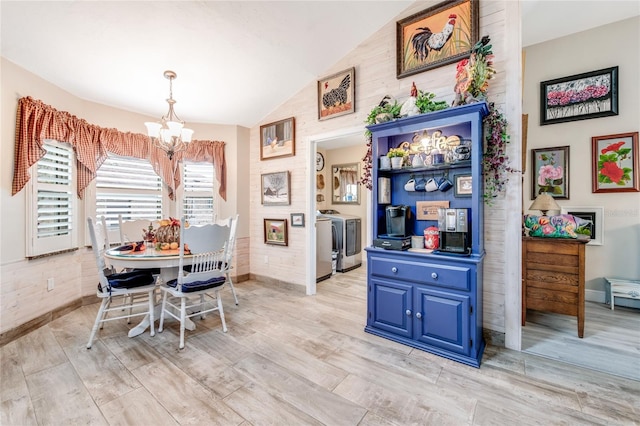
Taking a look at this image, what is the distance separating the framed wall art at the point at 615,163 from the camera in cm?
314

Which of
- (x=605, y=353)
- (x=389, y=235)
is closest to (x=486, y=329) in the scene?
(x=605, y=353)

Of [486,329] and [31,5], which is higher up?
[31,5]

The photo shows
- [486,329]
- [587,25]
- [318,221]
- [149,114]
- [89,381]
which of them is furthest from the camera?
[318,221]

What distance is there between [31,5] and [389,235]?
12.1 ft

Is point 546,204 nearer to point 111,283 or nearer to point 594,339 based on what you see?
point 594,339

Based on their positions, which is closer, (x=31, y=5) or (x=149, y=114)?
(x=31, y=5)

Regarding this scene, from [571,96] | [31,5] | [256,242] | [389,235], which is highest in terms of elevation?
[31,5]

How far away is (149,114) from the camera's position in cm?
397

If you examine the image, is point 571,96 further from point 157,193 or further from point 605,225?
point 157,193

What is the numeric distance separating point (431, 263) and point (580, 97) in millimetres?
3282

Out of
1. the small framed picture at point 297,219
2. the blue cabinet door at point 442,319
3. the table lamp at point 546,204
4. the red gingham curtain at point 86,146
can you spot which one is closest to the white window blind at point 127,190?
the red gingham curtain at point 86,146

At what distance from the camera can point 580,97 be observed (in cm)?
340

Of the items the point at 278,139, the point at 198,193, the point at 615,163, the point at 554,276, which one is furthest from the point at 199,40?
the point at 615,163

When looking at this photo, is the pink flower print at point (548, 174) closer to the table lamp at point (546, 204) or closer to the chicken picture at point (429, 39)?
the table lamp at point (546, 204)
